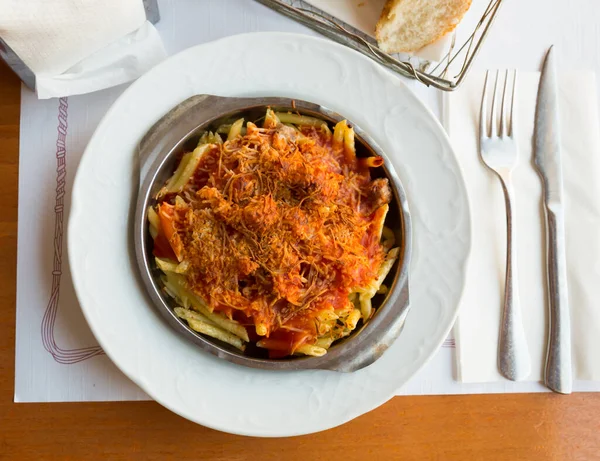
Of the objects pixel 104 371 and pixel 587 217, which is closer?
pixel 104 371

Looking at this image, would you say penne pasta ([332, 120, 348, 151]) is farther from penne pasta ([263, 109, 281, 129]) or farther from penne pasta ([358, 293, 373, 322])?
penne pasta ([358, 293, 373, 322])

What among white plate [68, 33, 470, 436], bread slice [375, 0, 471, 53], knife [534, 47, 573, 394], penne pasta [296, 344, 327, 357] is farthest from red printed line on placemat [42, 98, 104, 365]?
knife [534, 47, 573, 394]

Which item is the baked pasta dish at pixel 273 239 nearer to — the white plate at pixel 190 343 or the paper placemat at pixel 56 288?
the white plate at pixel 190 343

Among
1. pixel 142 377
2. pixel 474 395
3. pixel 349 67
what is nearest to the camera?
pixel 142 377

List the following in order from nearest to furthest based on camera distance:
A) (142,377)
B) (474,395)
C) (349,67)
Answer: (142,377) < (349,67) < (474,395)

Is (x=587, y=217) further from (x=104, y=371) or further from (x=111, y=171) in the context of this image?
(x=104, y=371)

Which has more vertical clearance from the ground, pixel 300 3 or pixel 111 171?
pixel 300 3

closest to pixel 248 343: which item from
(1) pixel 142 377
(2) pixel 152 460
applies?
(1) pixel 142 377
